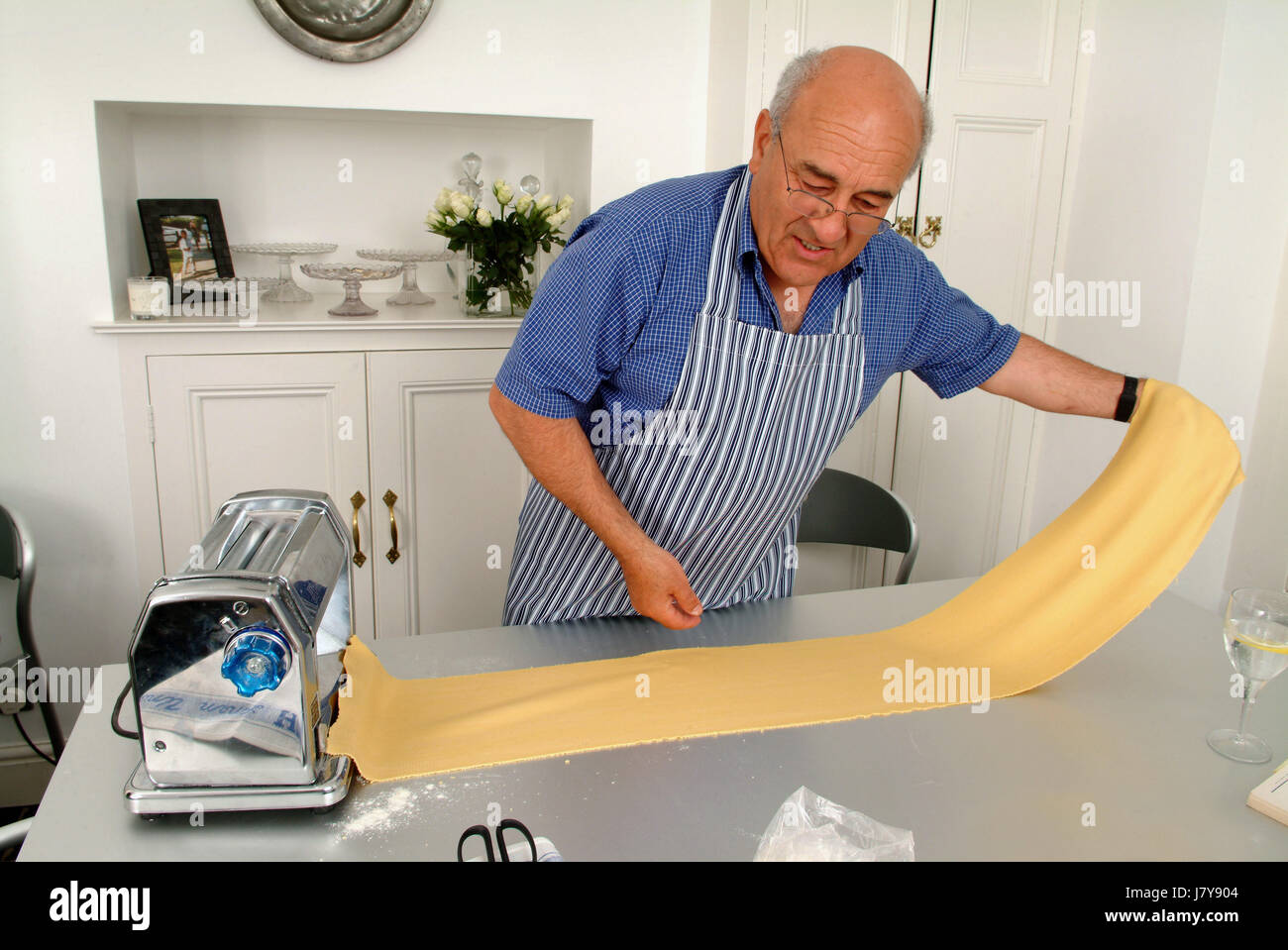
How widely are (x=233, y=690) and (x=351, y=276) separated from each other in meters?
1.86

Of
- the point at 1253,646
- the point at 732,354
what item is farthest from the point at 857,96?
the point at 1253,646

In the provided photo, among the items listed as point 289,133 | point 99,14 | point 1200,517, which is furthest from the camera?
point 289,133

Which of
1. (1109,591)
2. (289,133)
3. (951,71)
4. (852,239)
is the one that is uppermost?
(951,71)

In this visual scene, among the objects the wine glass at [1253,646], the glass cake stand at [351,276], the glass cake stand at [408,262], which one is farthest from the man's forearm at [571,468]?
the glass cake stand at [408,262]

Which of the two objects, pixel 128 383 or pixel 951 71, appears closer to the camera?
pixel 128 383

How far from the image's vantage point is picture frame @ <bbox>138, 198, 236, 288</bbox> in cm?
264

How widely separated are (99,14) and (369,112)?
644mm

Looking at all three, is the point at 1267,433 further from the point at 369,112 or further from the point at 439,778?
the point at 369,112

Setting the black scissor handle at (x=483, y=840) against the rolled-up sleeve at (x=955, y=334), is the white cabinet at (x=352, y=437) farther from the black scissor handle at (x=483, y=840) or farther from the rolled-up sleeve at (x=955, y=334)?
the black scissor handle at (x=483, y=840)

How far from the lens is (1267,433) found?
7.87 feet

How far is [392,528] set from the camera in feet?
8.99

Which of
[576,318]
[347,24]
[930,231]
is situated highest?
[347,24]

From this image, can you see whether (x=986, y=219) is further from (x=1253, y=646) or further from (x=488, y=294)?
(x=1253, y=646)
